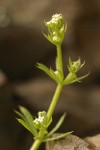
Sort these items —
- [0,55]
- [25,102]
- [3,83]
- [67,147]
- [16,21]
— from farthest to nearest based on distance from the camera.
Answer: [16,21], [0,55], [25,102], [3,83], [67,147]

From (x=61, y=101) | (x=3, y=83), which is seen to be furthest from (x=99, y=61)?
(x=3, y=83)

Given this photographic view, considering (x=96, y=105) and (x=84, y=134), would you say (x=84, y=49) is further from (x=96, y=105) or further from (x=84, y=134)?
(x=84, y=134)

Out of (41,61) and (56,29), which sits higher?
(41,61)

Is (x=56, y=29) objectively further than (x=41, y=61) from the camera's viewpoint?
No

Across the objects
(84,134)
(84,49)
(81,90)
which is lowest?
(84,134)

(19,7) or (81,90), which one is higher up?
(19,7)

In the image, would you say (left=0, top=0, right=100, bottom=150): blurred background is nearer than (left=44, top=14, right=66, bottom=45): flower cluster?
No

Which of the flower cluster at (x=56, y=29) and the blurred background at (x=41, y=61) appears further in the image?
the blurred background at (x=41, y=61)

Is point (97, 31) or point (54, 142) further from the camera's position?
point (97, 31)
